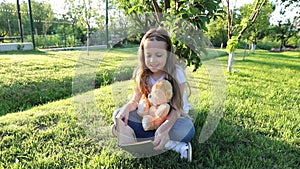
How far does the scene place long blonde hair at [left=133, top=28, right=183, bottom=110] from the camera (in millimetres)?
1592

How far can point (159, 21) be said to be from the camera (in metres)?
2.15

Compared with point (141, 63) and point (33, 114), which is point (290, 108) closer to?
point (141, 63)

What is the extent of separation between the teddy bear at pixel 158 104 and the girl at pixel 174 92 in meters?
0.04

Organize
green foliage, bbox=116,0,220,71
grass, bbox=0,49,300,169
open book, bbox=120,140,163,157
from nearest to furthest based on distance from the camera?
open book, bbox=120,140,163,157
grass, bbox=0,49,300,169
green foliage, bbox=116,0,220,71

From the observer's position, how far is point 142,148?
1.54 m

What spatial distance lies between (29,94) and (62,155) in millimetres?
2009

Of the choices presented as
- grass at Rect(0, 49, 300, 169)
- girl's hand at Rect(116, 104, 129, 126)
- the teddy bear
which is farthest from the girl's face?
grass at Rect(0, 49, 300, 169)

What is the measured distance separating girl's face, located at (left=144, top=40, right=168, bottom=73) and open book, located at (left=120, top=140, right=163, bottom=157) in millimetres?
502

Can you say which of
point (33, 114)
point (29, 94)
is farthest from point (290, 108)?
point (29, 94)

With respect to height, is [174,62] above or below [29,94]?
above

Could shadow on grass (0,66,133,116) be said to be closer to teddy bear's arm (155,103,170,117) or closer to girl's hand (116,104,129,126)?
girl's hand (116,104,129,126)

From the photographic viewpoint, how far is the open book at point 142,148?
1470mm

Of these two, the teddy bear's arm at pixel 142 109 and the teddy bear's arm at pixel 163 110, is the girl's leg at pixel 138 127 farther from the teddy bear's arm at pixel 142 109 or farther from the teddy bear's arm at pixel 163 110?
the teddy bear's arm at pixel 163 110

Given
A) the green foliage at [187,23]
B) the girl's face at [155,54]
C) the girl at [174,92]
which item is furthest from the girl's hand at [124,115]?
the green foliage at [187,23]
